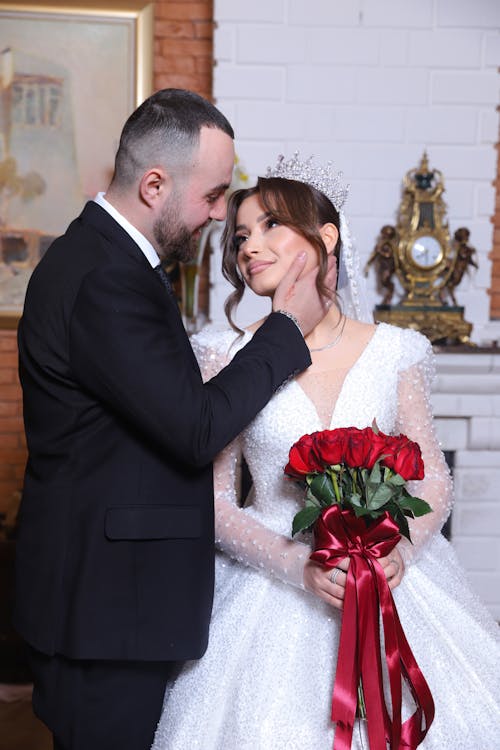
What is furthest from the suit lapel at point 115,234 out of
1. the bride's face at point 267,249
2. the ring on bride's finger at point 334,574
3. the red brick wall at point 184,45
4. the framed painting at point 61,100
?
the red brick wall at point 184,45

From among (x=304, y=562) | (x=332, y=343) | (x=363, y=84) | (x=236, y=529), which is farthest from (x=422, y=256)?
(x=304, y=562)

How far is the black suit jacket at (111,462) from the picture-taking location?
1434 millimetres

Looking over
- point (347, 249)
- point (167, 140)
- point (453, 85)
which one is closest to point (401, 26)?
point (453, 85)

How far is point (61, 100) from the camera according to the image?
3.73 meters

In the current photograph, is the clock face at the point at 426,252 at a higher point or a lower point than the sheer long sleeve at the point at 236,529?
higher

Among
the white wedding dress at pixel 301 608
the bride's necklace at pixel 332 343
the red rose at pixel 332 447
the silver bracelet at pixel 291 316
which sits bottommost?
the white wedding dress at pixel 301 608

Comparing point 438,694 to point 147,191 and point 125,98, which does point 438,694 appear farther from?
point 125,98

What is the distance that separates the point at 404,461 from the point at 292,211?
26.7 inches

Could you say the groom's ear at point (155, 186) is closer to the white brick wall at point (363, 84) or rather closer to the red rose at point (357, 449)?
the red rose at point (357, 449)

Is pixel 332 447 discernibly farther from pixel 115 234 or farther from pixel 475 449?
pixel 475 449

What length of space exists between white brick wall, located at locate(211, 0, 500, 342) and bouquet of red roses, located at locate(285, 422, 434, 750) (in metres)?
2.00

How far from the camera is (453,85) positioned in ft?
11.5

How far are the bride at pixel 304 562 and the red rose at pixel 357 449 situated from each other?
228mm

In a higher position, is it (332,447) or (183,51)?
(183,51)
